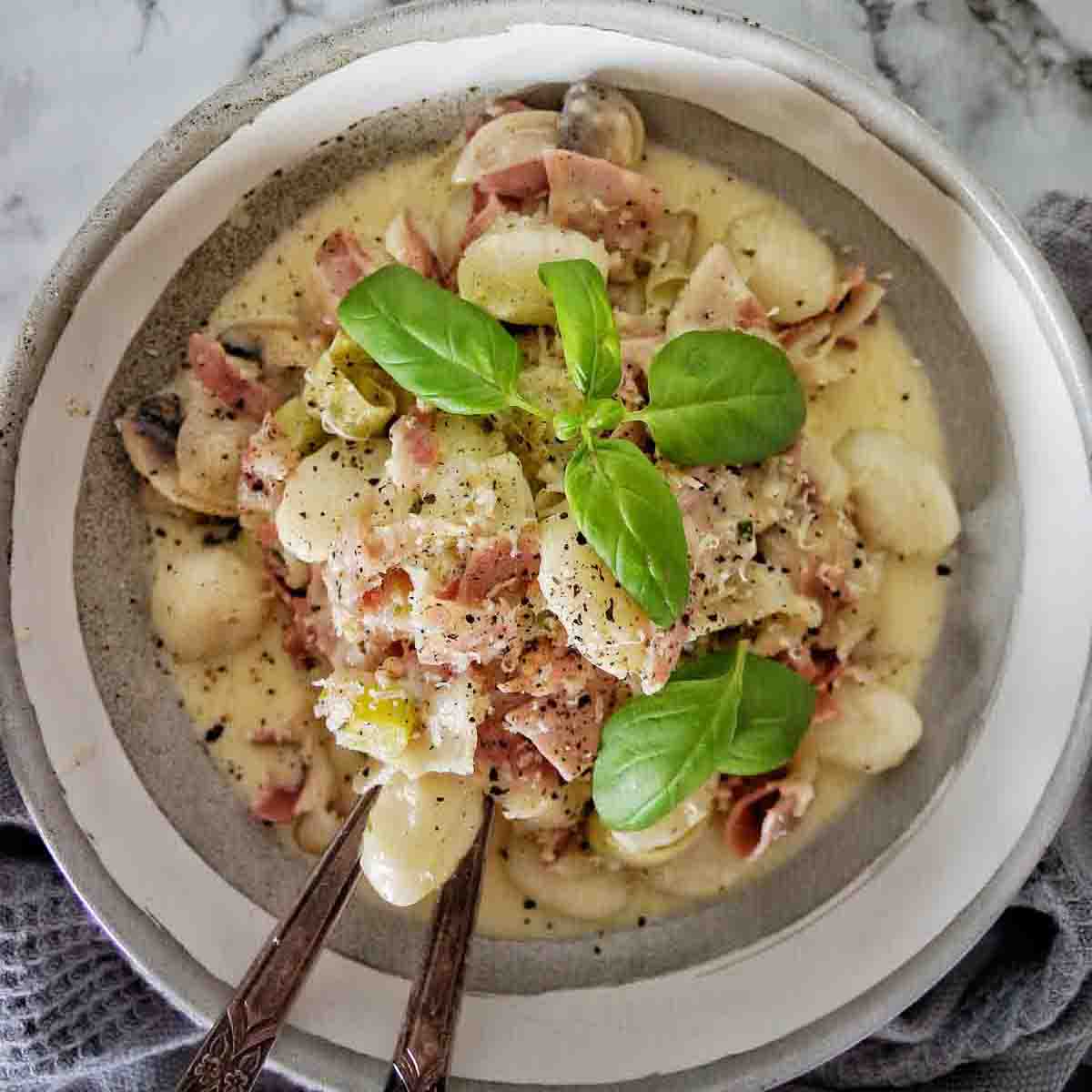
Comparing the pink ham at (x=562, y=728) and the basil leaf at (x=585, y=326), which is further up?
the basil leaf at (x=585, y=326)

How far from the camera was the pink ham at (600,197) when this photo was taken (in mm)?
1264

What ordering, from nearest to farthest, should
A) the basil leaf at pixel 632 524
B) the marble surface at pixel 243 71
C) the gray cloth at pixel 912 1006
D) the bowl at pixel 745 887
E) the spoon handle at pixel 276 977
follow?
1. the basil leaf at pixel 632 524
2. the spoon handle at pixel 276 977
3. the bowl at pixel 745 887
4. the gray cloth at pixel 912 1006
5. the marble surface at pixel 243 71

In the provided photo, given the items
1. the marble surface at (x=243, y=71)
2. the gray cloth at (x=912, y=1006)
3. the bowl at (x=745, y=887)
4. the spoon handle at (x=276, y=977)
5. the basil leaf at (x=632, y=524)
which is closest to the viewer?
the basil leaf at (x=632, y=524)

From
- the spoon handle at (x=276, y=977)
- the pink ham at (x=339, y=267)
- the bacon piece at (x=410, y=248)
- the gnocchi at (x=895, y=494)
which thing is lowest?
the spoon handle at (x=276, y=977)

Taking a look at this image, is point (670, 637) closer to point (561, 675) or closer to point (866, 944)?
point (561, 675)

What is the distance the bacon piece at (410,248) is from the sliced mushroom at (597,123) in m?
0.16

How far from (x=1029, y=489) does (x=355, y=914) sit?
808 mm

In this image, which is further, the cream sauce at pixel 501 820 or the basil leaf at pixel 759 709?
the cream sauce at pixel 501 820

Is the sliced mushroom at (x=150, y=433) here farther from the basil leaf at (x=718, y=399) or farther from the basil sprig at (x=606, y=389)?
the basil leaf at (x=718, y=399)

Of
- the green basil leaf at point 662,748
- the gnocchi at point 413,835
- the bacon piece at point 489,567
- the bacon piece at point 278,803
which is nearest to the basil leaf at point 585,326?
the bacon piece at point 489,567

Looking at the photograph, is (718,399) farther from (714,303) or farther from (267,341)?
(267,341)

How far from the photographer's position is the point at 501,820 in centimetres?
137

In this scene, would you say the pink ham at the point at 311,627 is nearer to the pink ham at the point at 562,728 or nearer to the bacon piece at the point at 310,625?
the bacon piece at the point at 310,625

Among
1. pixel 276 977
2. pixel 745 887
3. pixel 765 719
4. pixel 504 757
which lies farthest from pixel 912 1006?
pixel 276 977
